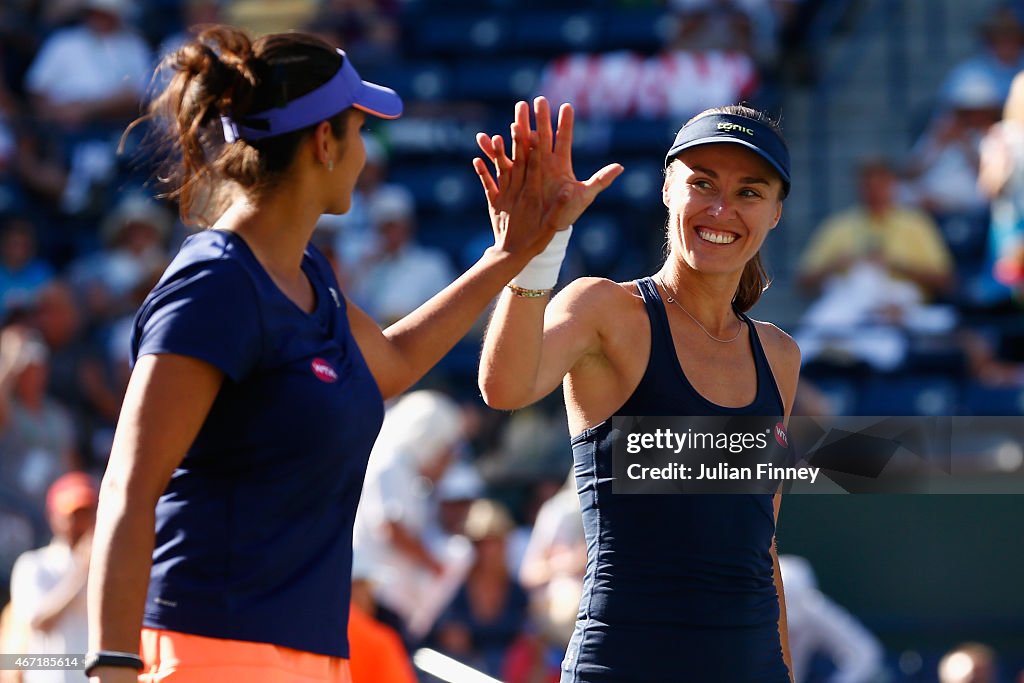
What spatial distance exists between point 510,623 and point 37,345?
3043mm

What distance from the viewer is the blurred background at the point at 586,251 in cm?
604

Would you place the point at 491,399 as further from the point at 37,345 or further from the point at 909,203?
the point at 909,203

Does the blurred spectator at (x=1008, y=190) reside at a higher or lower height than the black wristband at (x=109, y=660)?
higher

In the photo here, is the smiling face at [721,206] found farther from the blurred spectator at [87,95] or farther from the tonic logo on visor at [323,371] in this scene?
the blurred spectator at [87,95]

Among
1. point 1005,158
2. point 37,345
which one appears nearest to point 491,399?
point 37,345

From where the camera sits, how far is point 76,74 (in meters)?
9.64

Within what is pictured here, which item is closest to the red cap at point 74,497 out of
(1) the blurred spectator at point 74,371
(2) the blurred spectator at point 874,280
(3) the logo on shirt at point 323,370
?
(1) the blurred spectator at point 74,371

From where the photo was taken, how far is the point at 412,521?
6.11 metres

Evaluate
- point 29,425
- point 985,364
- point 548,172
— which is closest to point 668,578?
point 548,172

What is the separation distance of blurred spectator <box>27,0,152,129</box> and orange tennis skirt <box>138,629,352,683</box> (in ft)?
25.6

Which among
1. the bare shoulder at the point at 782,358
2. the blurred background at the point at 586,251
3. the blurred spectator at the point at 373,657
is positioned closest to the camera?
the bare shoulder at the point at 782,358

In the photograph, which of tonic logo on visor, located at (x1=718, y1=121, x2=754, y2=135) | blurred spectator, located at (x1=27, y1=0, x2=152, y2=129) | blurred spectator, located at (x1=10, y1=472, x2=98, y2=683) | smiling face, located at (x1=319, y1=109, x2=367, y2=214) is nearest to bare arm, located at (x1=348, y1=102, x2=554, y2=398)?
smiling face, located at (x1=319, y1=109, x2=367, y2=214)

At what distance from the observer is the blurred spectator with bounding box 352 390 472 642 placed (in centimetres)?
594

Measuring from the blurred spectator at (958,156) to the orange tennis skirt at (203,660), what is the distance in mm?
6861
